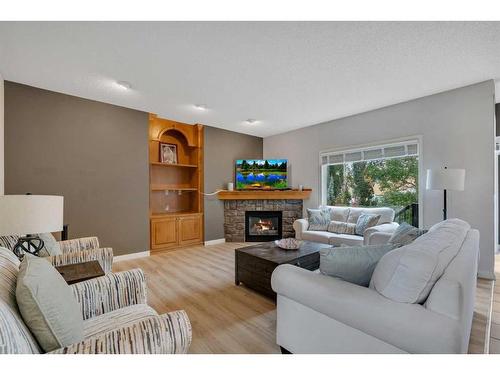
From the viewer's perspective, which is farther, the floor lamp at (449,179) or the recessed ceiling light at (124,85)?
the recessed ceiling light at (124,85)

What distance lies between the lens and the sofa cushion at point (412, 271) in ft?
3.72

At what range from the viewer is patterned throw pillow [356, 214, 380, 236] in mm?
3766

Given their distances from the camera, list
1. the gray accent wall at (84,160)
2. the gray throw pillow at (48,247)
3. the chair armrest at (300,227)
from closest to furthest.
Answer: the gray throw pillow at (48,247) → the gray accent wall at (84,160) → the chair armrest at (300,227)

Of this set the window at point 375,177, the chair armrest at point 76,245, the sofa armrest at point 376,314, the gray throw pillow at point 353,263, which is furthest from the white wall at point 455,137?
the chair armrest at point 76,245

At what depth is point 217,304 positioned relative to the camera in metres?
2.39

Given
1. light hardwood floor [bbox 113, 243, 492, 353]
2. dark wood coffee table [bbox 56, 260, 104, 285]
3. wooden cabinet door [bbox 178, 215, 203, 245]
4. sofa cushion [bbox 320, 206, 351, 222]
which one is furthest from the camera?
wooden cabinet door [bbox 178, 215, 203, 245]

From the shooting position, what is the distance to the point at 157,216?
14.4ft

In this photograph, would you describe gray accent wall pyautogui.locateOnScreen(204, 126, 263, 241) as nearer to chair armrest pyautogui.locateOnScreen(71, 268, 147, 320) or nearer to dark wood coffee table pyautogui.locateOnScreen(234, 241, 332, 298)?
dark wood coffee table pyautogui.locateOnScreen(234, 241, 332, 298)

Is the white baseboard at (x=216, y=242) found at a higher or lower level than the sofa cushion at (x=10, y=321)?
lower

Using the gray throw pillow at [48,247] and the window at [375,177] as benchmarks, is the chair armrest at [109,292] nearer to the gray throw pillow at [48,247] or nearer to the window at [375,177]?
the gray throw pillow at [48,247]

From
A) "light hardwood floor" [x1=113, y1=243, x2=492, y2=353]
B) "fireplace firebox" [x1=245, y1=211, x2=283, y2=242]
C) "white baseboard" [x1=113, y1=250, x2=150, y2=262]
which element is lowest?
"light hardwood floor" [x1=113, y1=243, x2=492, y2=353]

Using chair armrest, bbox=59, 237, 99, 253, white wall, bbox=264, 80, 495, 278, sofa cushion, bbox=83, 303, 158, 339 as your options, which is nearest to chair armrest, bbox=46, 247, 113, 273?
chair armrest, bbox=59, 237, 99, 253

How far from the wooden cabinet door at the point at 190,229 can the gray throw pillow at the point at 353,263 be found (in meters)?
3.66

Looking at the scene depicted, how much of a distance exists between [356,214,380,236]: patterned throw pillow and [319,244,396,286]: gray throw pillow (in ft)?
8.20
